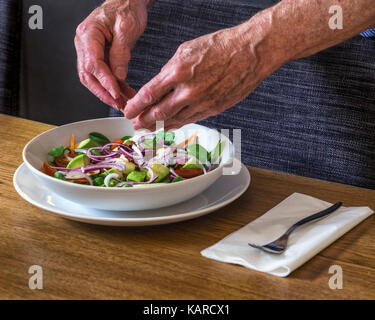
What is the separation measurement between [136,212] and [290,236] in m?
0.26

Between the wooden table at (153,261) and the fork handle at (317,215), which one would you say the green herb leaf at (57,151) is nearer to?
the wooden table at (153,261)

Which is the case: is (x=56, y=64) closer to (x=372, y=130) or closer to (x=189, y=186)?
(x=372, y=130)

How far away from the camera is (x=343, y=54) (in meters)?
1.46

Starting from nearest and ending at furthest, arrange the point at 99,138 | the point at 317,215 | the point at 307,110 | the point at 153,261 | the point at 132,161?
1. the point at 153,261
2. the point at 317,215
3. the point at 132,161
4. the point at 99,138
5. the point at 307,110

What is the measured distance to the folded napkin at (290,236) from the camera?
803 millimetres

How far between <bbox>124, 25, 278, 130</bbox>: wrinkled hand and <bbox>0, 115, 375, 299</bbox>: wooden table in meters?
0.21

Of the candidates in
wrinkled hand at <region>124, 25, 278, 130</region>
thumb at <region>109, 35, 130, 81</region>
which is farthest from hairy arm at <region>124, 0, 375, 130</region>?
thumb at <region>109, 35, 130, 81</region>

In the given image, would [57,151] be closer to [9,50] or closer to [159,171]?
[159,171]

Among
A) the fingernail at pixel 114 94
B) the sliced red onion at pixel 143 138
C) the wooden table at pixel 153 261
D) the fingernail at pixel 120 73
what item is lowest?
the wooden table at pixel 153 261

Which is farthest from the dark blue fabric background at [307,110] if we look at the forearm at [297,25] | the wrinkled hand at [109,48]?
the forearm at [297,25]

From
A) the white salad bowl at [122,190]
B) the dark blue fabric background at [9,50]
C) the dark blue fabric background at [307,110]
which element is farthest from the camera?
the dark blue fabric background at [9,50]

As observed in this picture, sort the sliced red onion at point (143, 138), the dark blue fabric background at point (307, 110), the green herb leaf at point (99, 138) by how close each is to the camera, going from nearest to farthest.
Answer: the sliced red onion at point (143, 138)
the green herb leaf at point (99, 138)
the dark blue fabric background at point (307, 110)

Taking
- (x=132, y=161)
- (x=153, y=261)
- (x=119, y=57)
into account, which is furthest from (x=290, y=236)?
(x=119, y=57)

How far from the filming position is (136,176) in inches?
37.9
